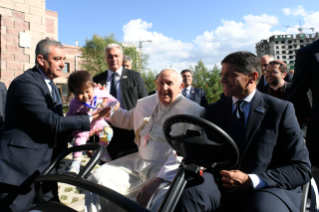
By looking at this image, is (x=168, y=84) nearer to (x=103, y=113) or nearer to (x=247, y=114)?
(x=103, y=113)

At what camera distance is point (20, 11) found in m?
5.48

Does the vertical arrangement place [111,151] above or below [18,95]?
below

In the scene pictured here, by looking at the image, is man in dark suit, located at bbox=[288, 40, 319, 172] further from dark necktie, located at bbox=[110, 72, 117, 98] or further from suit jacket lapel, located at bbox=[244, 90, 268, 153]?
dark necktie, located at bbox=[110, 72, 117, 98]

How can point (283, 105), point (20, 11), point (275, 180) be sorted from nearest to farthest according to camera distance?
point (275, 180) < point (283, 105) < point (20, 11)

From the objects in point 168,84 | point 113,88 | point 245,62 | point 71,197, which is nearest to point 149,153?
point 168,84

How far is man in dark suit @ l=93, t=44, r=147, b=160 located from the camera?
3.97 metres

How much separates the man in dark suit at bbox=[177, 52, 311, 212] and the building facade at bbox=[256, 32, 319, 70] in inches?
5633

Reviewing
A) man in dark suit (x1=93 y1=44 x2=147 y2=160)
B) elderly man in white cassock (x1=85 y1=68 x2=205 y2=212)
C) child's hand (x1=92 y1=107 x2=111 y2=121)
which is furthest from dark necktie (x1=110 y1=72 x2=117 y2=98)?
child's hand (x1=92 y1=107 x2=111 y2=121)

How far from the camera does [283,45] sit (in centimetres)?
13488

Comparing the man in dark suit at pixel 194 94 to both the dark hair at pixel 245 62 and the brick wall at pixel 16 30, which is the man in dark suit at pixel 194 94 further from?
the dark hair at pixel 245 62

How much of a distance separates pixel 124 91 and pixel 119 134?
727mm

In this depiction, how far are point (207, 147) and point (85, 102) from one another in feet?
6.82

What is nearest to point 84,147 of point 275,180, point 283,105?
point 275,180

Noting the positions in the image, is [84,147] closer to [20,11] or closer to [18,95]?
[18,95]
